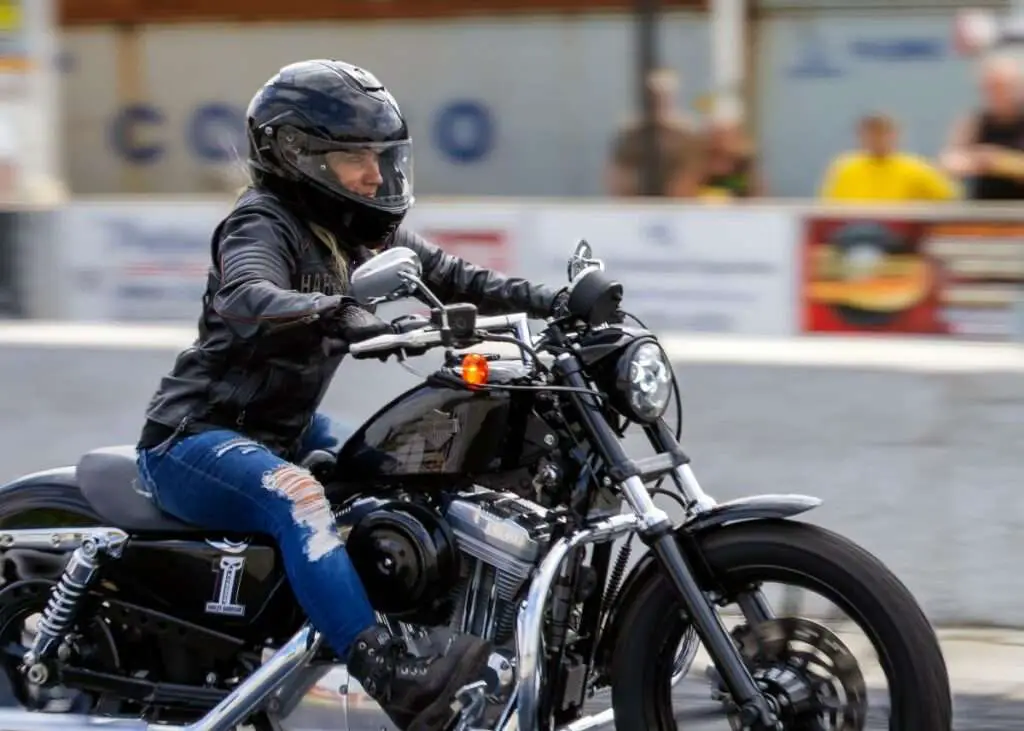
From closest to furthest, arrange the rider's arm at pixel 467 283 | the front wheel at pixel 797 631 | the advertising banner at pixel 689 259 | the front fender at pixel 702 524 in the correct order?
the front wheel at pixel 797 631, the front fender at pixel 702 524, the rider's arm at pixel 467 283, the advertising banner at pixel 689 259

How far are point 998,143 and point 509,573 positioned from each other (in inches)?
208

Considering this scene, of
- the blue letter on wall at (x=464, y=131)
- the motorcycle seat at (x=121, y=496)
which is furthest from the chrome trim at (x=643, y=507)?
the blue letter on wall at (x=464, y=131)

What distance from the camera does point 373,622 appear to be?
420cm

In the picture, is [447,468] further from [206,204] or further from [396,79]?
[396,79]

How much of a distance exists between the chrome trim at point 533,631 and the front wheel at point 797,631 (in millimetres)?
176

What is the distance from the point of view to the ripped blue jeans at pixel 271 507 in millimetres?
4184

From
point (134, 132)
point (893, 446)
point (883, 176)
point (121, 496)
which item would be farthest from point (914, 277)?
point (134, 132)

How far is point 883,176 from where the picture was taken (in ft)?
31.1

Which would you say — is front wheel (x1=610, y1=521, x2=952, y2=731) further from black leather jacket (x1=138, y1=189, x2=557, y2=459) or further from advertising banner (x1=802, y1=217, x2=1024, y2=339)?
advertising banner (x1=802, y1=217, x2=1024, y2=339)

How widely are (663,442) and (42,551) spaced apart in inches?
60.5

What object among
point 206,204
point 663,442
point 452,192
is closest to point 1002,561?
point 663,442

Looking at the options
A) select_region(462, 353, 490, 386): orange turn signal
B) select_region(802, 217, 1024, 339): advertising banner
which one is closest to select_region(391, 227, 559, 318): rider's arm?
select_region(462, 353, 490, 386): orange turn signal

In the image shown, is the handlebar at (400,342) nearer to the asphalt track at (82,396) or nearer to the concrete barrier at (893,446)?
the concrete barrier at (893,446)

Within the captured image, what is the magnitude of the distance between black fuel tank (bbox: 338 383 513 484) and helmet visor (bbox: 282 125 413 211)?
455 millimetres
